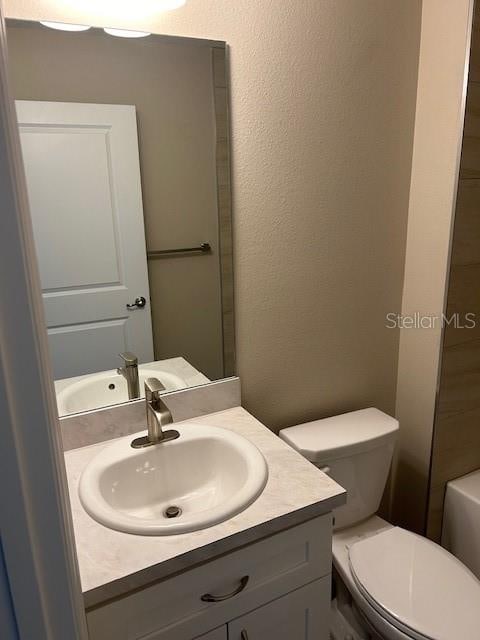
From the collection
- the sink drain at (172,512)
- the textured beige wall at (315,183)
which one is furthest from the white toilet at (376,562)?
the sink drain at (172,512)

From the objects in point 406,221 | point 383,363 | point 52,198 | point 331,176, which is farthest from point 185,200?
point 383,363

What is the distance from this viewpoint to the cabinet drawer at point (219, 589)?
2.89 feet

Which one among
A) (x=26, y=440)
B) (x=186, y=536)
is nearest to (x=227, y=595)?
(x=186, y=536)

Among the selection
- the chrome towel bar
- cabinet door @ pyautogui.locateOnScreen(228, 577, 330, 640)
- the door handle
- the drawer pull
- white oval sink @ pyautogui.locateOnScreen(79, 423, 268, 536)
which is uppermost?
the chrome towel bar

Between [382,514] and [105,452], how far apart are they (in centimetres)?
129

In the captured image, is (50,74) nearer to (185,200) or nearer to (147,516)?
(185,200)

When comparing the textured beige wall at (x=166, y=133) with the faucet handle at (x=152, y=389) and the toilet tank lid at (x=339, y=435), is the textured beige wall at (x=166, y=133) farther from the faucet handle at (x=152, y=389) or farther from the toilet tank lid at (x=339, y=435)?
the toilet tank lid at (x=339, y=435)

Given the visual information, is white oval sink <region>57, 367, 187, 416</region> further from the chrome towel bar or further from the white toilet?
the white toilet

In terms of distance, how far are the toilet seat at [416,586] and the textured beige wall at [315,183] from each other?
47 centimetres

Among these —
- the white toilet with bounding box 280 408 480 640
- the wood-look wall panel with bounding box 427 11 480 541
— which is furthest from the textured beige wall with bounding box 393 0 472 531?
the white toilet with bounding box 280 408 480 640

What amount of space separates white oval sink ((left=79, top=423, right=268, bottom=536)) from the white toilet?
1.00 ft

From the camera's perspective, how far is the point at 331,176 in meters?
1.49

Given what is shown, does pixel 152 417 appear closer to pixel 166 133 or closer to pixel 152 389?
pixel 152 389

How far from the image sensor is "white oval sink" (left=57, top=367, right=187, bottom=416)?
1.28m
